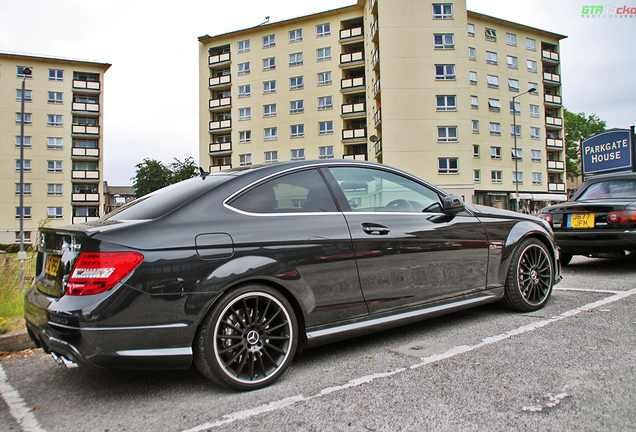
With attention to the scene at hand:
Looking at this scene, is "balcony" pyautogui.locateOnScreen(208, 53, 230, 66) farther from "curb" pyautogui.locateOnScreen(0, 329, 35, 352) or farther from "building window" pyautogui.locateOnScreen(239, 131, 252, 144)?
"curb" pyautogui.locateOnScreen(0, 329, 35, 352)

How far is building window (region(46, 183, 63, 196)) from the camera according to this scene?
5178 cm

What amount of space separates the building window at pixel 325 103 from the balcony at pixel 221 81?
1080cm

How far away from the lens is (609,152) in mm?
13523

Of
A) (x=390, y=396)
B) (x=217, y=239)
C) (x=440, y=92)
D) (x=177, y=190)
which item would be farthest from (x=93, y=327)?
(x=440, y=92)

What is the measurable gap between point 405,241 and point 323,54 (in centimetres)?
4446

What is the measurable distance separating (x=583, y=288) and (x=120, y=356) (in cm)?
525

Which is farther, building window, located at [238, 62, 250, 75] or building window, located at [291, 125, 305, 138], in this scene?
building window, located at [238, 62, 250, 75]

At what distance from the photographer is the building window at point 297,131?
44625 mm

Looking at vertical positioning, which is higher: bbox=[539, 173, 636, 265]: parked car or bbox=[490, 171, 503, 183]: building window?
bbox=[490, 171, 503, 183]: building window

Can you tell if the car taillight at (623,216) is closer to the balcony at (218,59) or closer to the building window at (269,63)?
the building window at (269,63)

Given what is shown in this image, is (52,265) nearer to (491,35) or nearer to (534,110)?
(491,35)

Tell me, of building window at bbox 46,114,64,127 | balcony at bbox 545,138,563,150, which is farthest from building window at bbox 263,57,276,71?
balcony at bbox 545,138,563,150

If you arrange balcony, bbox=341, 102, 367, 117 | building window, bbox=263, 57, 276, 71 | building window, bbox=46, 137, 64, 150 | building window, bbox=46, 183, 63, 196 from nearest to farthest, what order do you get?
1. balcony, bbox=341, 102, 367, 117
2. building window, bbox=263, 57, 276, 71
3. building window, bbox=46, 183, 63, 196
4. building window, bbox=46, 137, 64, 150

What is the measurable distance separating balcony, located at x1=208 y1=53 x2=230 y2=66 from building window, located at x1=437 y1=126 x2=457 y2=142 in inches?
992
